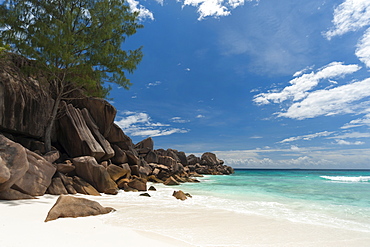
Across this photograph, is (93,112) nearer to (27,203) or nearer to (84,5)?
(84,5)

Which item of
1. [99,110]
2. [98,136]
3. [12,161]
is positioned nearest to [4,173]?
[12,161]

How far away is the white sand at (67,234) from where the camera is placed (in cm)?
342

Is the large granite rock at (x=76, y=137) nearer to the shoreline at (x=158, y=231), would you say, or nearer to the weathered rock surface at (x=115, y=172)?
the weathered rock surface at (x=115, y=172)

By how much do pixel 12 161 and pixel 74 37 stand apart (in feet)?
35.8

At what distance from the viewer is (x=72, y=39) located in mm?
14109

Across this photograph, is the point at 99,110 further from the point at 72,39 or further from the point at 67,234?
the point at 67,234

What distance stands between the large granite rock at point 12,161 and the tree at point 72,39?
24.9 feet

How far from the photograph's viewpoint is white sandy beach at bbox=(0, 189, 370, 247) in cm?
367

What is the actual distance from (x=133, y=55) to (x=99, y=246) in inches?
634

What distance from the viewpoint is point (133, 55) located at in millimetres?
17438

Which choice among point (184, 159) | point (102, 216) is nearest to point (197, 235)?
point (102, 216)

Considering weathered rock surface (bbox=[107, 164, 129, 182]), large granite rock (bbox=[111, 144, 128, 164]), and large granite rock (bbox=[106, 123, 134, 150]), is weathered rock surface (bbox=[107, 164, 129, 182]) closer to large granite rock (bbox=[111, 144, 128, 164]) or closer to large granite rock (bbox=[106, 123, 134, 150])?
large granite rock (bbox=[111, 144, 128, 164])

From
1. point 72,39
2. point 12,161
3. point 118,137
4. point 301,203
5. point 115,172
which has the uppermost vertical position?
point 72,39

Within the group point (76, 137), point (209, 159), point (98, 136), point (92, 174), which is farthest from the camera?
point (209, 159)
